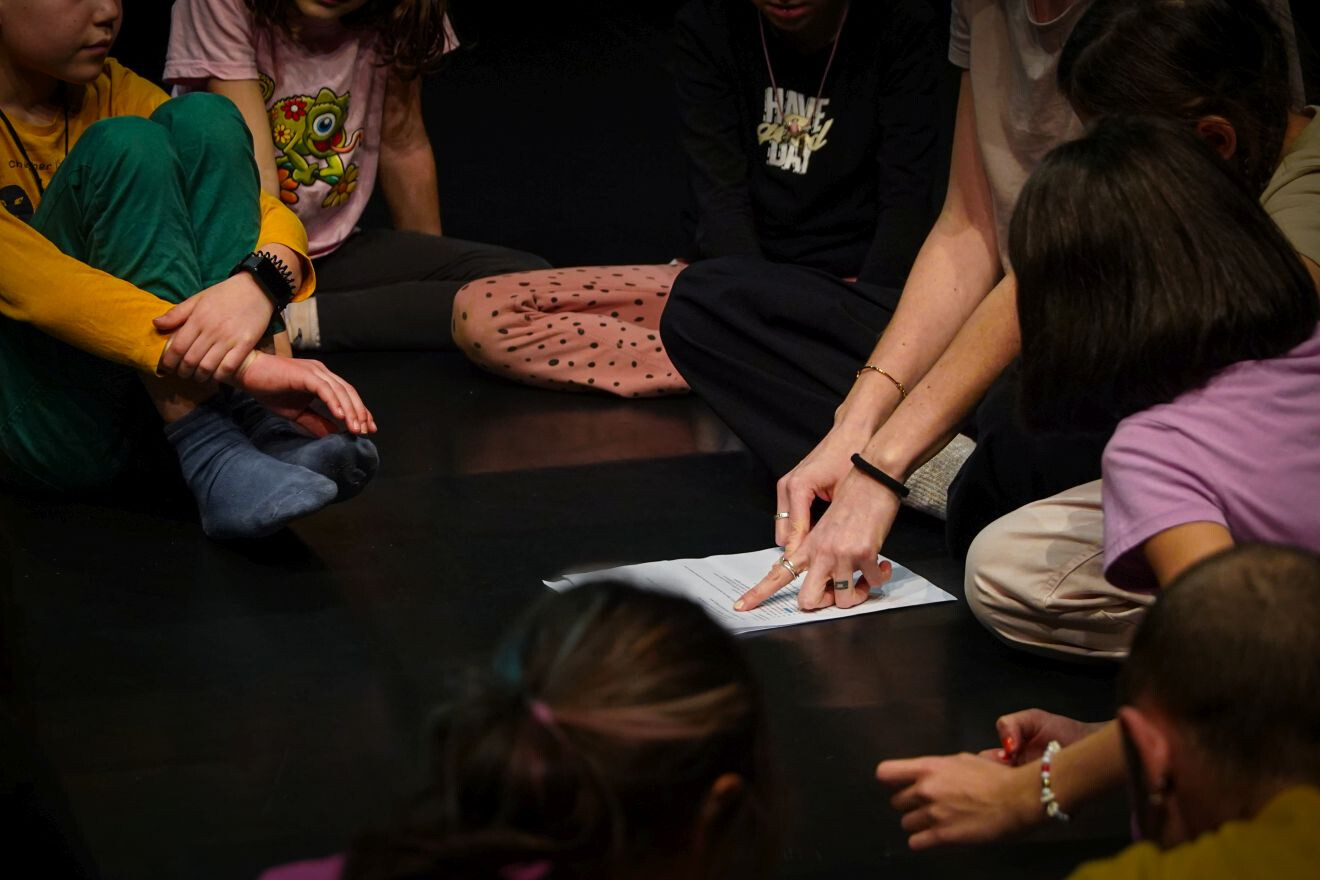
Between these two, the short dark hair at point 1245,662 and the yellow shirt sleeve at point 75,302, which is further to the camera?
the yellow shirt sleeve at point 75,302

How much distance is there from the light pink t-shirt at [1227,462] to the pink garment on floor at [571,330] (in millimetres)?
1535

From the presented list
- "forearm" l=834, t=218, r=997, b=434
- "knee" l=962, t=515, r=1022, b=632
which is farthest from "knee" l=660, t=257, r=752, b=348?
"knee" l=962, t=515, r=1022, b=632

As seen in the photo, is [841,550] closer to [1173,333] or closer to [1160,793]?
[1173,333]

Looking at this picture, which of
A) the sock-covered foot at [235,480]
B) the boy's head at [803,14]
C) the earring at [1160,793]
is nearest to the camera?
the earring at [1160,793]

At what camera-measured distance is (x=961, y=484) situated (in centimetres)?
195

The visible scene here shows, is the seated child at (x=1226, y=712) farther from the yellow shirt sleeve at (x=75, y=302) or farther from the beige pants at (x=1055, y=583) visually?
the yellow shirt sleeve at (x=75, y=302)

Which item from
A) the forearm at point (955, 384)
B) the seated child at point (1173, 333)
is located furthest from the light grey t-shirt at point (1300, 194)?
the forearm at point (955, 384)

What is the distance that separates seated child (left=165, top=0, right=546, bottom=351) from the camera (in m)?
2.84

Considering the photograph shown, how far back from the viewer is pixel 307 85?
2963 mm

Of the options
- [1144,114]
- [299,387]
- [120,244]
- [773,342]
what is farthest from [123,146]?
[1144,114]

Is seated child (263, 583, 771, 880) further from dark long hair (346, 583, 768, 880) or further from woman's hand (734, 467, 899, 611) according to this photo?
woman's hand (734, 467, 899, 611)

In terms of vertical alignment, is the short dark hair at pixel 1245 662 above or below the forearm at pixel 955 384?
above

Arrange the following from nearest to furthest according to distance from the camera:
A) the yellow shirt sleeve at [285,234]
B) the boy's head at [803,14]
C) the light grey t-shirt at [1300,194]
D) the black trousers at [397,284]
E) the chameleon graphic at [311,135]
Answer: the light grey t-shirt at [1300,194]
the yellow shirt sleeve at [285,234]
the boy's head at [803,14]
the chameleon graphic at [311,135]
the black trousers at [397,284]

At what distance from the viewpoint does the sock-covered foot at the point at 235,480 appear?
1.91 meters
